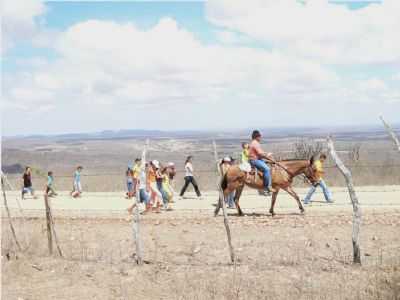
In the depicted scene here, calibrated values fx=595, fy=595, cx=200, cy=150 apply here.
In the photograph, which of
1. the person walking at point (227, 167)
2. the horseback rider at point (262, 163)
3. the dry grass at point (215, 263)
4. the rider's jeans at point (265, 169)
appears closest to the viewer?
the dry grass at point (215, 263)

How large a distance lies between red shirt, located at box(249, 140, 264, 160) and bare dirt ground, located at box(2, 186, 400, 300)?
177cm

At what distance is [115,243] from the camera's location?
1444 cm

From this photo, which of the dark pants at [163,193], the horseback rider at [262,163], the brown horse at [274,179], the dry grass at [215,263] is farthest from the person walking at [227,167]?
the dry grass at [215,263]

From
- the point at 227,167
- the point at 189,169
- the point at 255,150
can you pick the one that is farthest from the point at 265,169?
the point at 189,169

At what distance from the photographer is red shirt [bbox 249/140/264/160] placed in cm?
1703

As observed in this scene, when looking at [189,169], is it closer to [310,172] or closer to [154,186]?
[154,186]

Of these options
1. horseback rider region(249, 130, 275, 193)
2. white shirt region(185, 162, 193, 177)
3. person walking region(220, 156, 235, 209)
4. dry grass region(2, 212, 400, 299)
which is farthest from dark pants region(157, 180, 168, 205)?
horseback rider region(249, 130, 275, 193)

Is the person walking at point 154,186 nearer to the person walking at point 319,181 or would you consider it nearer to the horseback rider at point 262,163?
the horseback rider at point 262,163

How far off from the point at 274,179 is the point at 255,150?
1291 mm

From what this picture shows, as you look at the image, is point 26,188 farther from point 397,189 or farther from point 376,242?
point 376,242

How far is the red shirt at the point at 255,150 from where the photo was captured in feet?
55.9

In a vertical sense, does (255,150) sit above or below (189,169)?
above

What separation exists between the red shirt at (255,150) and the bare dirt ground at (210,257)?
177 centimetres

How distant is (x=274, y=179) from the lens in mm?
17922
